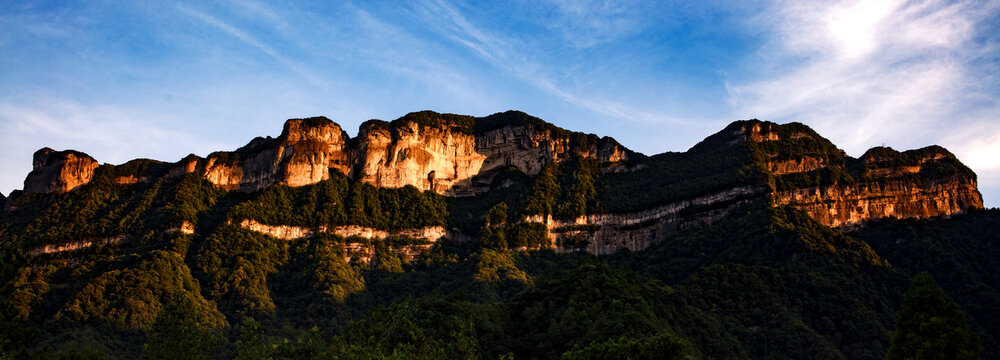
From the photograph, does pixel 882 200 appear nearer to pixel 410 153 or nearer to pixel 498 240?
pixel 498 240

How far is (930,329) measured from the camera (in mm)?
47750

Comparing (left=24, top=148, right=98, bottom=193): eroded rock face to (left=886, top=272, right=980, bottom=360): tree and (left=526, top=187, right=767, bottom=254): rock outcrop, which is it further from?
(left=886, top=272, right=980, bottom=360): tree

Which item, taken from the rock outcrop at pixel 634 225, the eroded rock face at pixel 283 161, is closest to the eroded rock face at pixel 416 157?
the eroded rock face at pixel 283 161

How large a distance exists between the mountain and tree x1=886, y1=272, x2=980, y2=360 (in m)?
23.2

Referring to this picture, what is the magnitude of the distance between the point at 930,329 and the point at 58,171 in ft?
464

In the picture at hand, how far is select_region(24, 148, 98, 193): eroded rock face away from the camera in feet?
479

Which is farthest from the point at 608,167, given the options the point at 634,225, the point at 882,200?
the point at 882,200

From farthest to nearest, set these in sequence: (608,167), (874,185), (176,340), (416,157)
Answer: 1. (608,167)
2. (416,157)
3. (874,185)
4. (176,340)

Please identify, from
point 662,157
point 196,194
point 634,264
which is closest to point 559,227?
point 634,264

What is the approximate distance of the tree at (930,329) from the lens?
46750mm

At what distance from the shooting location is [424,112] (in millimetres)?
167125

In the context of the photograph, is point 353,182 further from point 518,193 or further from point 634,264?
point 634,264

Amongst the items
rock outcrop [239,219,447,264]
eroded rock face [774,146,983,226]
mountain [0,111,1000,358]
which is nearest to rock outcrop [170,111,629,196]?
mountain [0,111,1000,358]

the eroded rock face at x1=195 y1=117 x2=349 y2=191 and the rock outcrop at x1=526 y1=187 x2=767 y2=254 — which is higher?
the eroded rock face at x1=195 y1=117 x2=349 y2=191
